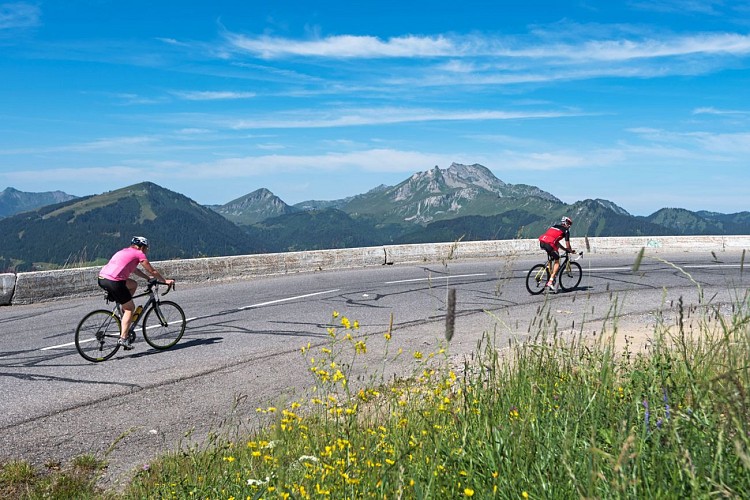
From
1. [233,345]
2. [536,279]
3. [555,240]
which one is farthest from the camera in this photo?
[536,279]

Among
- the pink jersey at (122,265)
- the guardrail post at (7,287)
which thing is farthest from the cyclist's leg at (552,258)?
the guardrail post at (7,287)

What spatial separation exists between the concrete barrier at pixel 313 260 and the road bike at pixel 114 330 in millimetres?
5030

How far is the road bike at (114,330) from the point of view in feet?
28.2

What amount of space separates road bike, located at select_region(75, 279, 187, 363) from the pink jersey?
33 cm

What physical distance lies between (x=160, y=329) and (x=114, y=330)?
0.84m

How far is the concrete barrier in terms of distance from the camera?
45.3ft

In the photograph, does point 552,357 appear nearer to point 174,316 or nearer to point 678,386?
point 678,386

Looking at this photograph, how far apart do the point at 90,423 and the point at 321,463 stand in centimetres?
384

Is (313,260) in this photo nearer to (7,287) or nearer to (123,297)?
(7,287)

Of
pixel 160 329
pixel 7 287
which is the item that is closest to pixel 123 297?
pixel 160 329

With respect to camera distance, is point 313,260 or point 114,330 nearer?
point 114,330

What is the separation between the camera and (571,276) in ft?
44.7

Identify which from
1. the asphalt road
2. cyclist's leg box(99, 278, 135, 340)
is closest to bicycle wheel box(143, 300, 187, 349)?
the asphalt road

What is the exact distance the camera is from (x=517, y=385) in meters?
4.57
